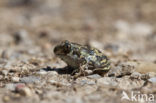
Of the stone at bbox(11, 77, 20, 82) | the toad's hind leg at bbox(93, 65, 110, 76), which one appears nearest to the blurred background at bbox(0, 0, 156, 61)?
the toad's hind leg at bbox(93, 65, 110, 76)

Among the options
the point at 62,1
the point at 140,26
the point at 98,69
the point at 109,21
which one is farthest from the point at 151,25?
the point at 98,69

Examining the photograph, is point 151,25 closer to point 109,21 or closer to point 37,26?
point 109,21

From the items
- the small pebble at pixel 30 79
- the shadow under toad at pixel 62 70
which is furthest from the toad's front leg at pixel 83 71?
the small pebble at pixel 30 79

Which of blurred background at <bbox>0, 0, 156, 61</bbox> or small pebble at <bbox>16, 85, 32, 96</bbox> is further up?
blurred background at <bbox>0, 0, 156, 61</bbox>

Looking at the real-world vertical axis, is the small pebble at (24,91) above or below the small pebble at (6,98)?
above

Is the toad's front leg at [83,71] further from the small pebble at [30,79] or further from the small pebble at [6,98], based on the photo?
the small pebble at [6,98]

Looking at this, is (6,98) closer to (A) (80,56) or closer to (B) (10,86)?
(B) (10,86)

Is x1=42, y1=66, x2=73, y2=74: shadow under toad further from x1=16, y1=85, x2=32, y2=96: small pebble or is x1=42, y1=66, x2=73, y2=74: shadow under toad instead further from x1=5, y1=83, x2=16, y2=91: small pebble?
A: x1=16, y1=85, x2=32, y2=96: small pebble
